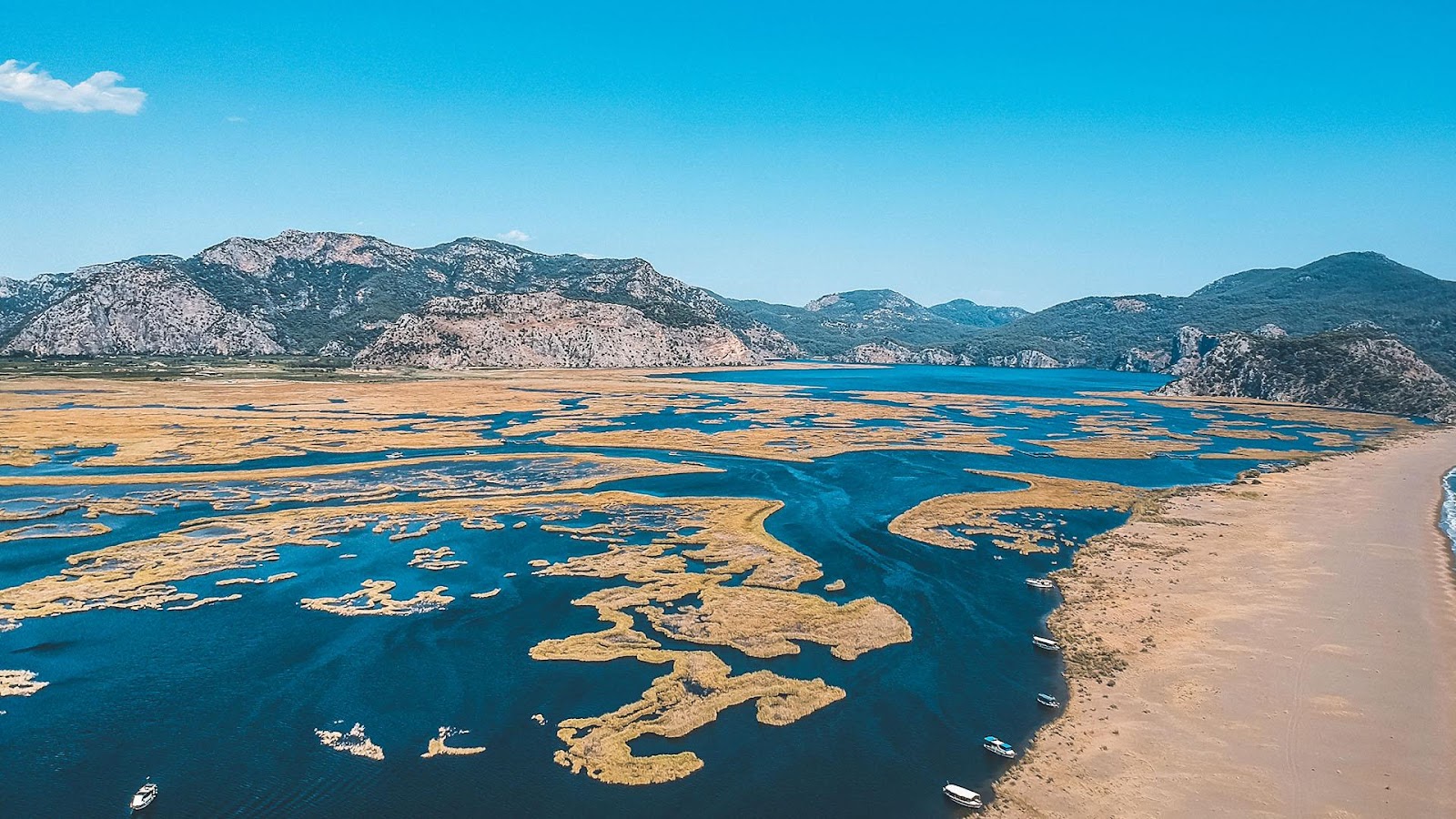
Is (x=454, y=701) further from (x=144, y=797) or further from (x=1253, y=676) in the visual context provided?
(x=1253, y=676)

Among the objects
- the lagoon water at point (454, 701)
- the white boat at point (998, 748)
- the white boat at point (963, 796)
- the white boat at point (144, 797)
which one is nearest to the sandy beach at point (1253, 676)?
the white boat at point (998, 748)

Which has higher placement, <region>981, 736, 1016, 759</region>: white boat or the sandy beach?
the sandy beach

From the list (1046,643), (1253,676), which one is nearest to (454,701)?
(1046,643)

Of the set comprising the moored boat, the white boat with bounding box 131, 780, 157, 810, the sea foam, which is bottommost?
the white boat with bounding box 131, 780, 157, 810

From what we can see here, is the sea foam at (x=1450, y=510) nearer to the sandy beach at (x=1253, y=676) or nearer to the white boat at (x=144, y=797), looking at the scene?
the sandy beach at (x=1253, y=676)

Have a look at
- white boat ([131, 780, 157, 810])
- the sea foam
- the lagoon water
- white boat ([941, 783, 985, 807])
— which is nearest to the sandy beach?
white boat ([941, 783, 985, 807])

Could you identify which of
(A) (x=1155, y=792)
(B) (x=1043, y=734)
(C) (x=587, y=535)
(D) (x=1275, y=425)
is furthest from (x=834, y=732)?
(D) (x=1275, y=425)

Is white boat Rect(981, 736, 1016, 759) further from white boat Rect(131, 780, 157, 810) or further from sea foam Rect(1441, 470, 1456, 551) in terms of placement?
sea foam Rect(1441, 470, 1456, 551)
